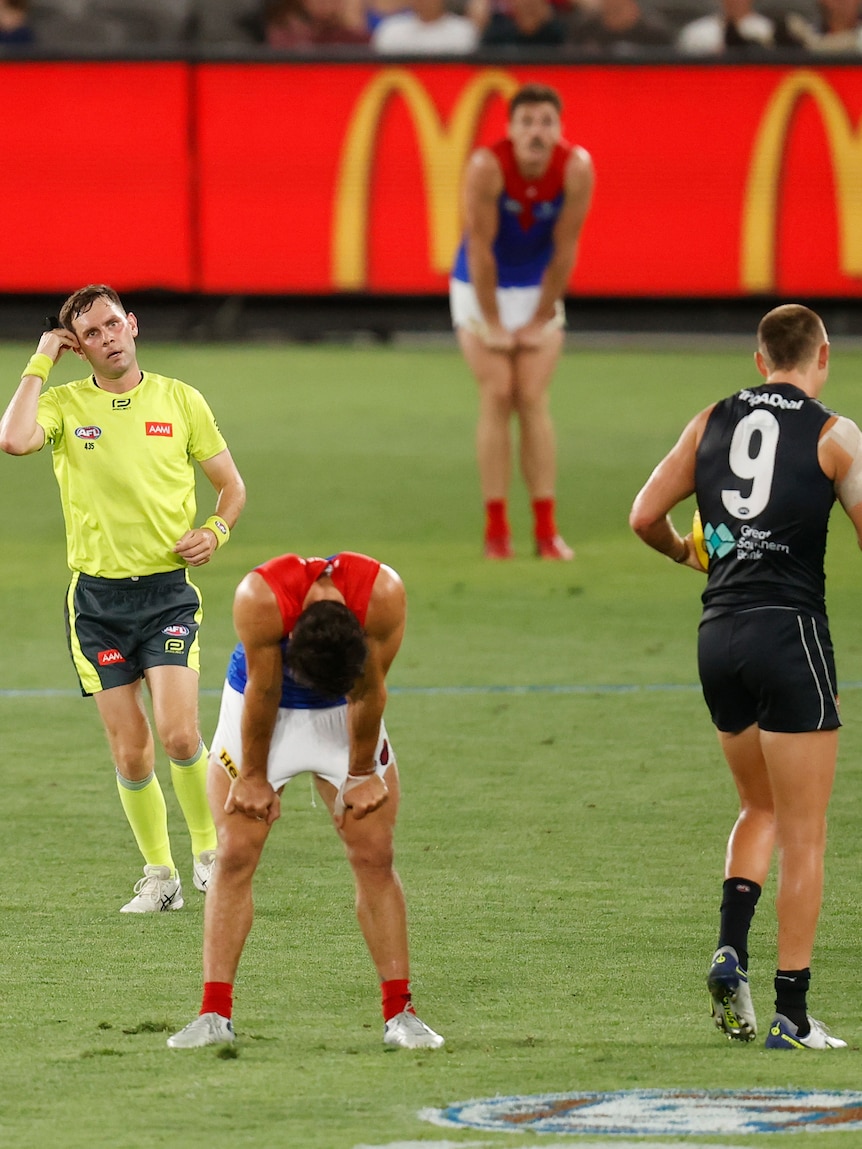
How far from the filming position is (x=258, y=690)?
5219 mm

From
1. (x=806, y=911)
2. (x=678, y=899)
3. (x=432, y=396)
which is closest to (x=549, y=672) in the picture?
(x=678, y=899)

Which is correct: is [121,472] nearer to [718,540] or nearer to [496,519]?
[718,540]

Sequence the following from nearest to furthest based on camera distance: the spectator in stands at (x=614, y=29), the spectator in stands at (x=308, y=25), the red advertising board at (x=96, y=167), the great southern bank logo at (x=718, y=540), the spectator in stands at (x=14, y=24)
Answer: the great southern bank logo at (x=718, y=540), the red advertising board at (x=96, y=167), the spectator in stands at (x=614, y=29), the spectator in stands at (x=14, y=24), the spectator in stands at (x=308, y=25)

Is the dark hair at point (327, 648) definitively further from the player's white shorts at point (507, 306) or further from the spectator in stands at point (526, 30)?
the spectator in stands at point (526, 30)

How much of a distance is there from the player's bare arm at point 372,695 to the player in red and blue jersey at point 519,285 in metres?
7.36

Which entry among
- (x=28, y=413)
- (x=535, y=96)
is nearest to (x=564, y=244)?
(x=535, y=96)

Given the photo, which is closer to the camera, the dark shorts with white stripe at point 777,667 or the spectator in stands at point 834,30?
the dark shorts with white stripe at point 777,667

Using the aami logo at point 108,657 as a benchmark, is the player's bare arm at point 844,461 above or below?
above

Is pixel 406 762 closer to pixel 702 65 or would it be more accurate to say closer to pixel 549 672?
pixel 549 672

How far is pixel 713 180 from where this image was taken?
65.7 ft

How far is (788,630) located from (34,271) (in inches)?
630

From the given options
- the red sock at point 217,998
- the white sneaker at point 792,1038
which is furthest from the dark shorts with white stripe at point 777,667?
the red sock at point 217,998

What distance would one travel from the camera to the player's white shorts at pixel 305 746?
5359mm

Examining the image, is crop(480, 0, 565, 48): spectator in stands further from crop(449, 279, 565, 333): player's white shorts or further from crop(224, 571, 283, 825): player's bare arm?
crop(224, 571, 283, 825): player's bare arm
